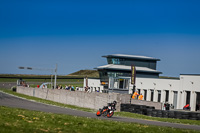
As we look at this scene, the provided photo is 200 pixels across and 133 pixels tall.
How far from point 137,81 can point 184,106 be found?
19.7 m

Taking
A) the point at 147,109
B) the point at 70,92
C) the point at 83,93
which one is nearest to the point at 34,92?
the point at 70,92

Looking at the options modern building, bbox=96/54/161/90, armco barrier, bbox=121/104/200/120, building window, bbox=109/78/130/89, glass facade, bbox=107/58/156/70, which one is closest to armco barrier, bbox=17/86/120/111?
armco barrier, bbox=121/104/200/120

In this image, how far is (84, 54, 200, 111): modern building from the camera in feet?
168

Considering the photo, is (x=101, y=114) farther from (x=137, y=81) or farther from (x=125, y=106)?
(x=137, y=81)

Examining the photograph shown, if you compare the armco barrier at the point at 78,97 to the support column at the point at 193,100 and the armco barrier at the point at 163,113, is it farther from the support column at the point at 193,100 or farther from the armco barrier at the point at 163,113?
the support column at the point at 193,100

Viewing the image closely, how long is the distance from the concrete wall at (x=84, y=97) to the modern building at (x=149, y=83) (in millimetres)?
8257

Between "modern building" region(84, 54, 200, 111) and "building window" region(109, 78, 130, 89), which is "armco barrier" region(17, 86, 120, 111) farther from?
"building window" region(109, 78, 130, 89)

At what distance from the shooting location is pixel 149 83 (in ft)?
209

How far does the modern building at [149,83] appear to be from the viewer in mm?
51250

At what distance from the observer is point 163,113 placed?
31953mm

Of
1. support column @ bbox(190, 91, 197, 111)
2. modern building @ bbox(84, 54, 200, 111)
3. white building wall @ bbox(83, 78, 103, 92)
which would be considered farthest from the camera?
white building wall @ bbox(83, 78, 103, 92)

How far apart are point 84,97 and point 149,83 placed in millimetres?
16344

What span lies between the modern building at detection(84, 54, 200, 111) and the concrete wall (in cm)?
826

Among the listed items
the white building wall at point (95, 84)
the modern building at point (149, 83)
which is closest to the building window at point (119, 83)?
the modern building at point (149, 83)
